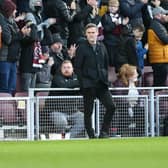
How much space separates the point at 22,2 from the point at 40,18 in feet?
1.75

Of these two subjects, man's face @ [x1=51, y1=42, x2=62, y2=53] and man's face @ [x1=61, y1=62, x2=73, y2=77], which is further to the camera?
man's face @ [x1=51, y1=42, x2=62, y2=53]

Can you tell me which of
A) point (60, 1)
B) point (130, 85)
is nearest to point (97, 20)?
point (60, 1)

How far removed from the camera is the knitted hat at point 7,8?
14608 millimetres

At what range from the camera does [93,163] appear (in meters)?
8.50

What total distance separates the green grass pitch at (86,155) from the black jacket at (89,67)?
1873 millimetres

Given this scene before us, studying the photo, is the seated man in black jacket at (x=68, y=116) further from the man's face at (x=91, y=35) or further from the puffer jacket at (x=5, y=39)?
the puffer jacket at (x=5, y=39)

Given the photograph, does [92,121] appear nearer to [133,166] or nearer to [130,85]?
[130,85]

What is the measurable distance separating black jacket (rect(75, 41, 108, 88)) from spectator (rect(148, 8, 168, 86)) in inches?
136

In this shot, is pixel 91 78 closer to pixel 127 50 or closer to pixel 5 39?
pixel 5 39

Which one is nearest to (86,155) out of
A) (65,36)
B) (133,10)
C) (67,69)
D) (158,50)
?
(67,69)

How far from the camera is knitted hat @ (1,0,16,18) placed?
14608mm

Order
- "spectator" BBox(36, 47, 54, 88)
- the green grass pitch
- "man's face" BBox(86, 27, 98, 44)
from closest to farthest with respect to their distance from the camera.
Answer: the green grass pitch → "man's face" BBox(86, 27, 98, 44) → "spectator" BBox(36, 47, 54, 88)

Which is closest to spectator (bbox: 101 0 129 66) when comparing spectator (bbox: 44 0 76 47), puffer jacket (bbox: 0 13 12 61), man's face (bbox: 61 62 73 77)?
spectator (bbox: 44 0 76 47)

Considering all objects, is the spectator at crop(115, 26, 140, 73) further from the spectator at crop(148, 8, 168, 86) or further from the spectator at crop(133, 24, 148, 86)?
the spectator at crop(148, 8, 168, 86)
